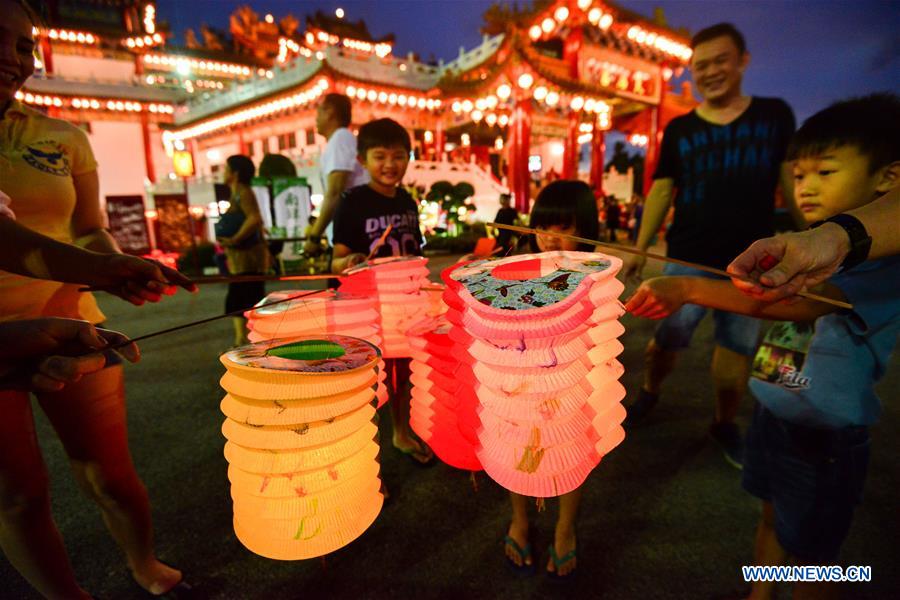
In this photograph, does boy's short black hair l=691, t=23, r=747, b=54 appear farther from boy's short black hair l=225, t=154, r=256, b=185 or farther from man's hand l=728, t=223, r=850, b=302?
boy's short black hair l=225, t=154, r=256, b=185

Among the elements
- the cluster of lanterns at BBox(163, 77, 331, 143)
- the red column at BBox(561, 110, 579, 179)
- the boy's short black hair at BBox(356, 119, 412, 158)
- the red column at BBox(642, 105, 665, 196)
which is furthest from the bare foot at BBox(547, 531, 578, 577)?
the red column at BBox(642, 105, 665, 196)

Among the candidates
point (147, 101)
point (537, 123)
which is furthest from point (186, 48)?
point (537, 123)

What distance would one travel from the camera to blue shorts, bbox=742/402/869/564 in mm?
1366

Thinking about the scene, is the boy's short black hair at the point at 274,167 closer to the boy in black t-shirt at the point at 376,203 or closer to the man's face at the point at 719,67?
the boy in black t-shirt at the point at 376,203

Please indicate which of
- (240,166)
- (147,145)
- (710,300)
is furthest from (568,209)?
(147,145)

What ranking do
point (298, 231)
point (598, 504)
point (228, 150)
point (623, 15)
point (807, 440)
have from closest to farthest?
point (807, 440) → point (598, 504) → point (298, 231) → point (623, 15) → point (228, 150)

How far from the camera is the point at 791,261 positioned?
99 centimetres

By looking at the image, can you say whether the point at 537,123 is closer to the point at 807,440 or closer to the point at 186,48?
the point at 186,48

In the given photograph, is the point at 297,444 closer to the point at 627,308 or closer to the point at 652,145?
the point at 627,308

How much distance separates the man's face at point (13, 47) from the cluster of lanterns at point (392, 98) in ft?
52.6

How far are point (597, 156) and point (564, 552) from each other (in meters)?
20.7

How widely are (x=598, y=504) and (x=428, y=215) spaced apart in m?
10.8

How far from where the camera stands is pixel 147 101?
2078cm

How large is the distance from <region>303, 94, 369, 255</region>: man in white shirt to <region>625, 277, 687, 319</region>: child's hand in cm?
233
